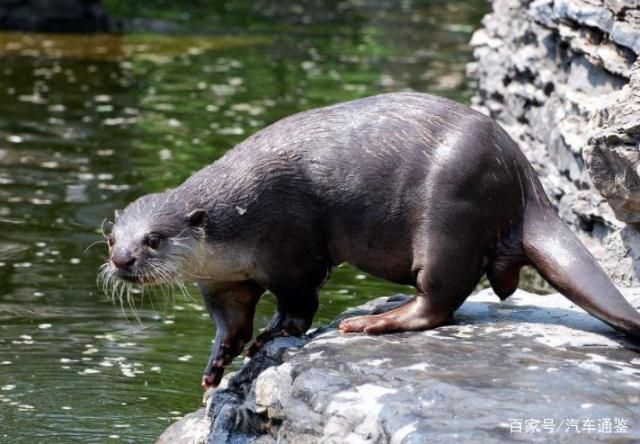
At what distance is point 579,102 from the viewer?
669 centimetres

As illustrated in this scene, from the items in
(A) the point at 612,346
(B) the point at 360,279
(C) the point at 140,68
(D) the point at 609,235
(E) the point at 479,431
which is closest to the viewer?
(E) the point at 479,431

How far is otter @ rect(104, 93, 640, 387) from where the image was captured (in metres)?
4.34

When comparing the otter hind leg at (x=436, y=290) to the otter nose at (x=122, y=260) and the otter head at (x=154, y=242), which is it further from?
the otter nose at (x=122, y=260)

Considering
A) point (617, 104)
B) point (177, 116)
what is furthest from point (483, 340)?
point (177, 116)

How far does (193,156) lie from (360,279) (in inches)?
121

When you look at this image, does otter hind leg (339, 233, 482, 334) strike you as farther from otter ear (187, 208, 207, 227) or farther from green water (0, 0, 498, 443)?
green water (0, 0, 498, 443)

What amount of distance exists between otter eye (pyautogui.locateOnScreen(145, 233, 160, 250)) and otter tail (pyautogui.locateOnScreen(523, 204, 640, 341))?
1.21 meters

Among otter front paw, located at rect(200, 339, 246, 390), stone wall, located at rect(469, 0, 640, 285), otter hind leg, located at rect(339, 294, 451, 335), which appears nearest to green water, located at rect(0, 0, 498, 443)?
otter front paw, located at rect(200, 339, 246, 390)

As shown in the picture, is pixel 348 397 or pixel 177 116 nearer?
pixel 348 397

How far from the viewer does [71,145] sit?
35.6 feet

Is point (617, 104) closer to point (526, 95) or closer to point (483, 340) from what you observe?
point (483, 340)

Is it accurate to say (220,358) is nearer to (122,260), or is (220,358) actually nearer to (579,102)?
(122,260)

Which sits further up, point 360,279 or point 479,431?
point 479,431

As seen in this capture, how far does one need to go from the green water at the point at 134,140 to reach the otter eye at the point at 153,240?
40.2 inches
